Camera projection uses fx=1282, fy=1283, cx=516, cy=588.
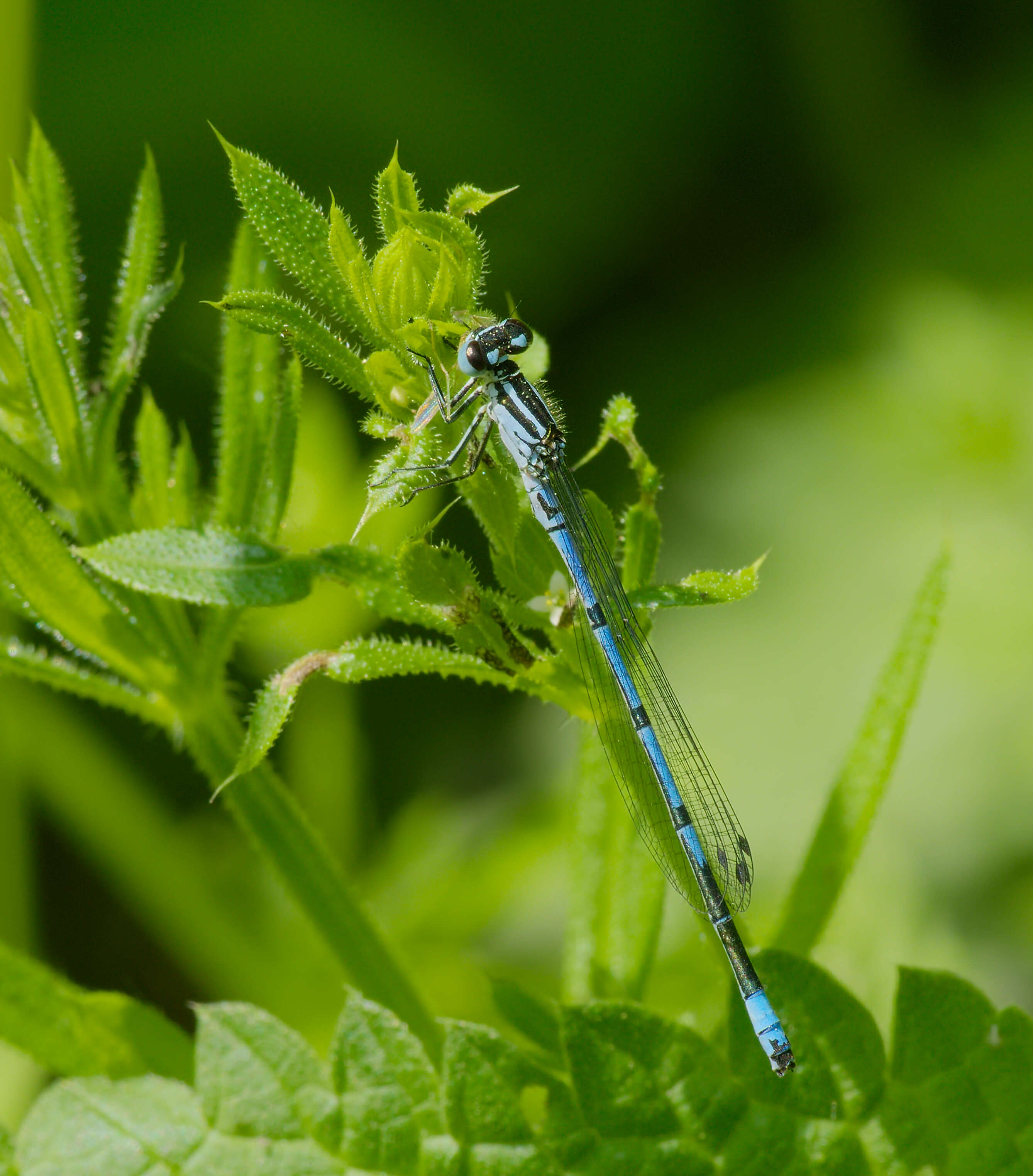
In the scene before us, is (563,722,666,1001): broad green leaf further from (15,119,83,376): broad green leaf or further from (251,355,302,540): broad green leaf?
(15,119,83,376): broad green leaf

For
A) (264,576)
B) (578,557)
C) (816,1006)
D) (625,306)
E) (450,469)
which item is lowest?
(816,1006)

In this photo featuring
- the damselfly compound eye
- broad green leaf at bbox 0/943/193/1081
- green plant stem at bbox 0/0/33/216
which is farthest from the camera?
green plant stem at bbox 0/0/33/216

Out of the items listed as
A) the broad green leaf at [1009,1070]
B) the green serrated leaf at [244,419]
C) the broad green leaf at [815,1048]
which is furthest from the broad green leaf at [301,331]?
→ the broad green leaf at [1009,1070]

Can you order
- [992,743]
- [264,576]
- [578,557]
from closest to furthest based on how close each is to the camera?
[264,576], [578,557], [992,743]

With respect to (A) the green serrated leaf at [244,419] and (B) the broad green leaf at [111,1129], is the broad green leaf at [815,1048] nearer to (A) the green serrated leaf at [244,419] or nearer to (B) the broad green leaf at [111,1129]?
(B) the broad green leaf at [111,1129]

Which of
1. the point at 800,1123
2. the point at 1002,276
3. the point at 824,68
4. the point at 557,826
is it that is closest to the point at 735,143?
the point at 824,68

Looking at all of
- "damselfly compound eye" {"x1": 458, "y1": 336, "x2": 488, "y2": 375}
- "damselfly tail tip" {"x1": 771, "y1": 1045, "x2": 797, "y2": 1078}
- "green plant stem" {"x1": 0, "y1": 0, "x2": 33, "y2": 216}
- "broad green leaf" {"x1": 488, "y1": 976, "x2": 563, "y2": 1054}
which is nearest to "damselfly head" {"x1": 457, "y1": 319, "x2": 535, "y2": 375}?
"damselfly compound eye" {"x1": 458, "y1": 336, "x2": 488, "y2": 375}

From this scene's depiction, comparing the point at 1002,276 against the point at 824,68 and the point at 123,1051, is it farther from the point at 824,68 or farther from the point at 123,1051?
the point at 123,1051

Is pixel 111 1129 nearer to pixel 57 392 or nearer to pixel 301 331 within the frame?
pixel 57 392
